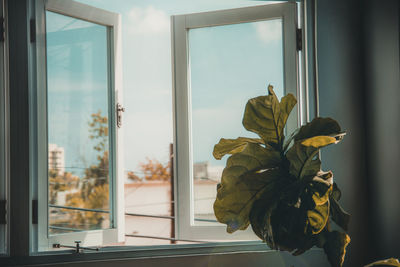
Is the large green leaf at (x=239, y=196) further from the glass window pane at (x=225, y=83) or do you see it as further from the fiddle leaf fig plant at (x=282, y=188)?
the glass window pane at (x=225, y=83)

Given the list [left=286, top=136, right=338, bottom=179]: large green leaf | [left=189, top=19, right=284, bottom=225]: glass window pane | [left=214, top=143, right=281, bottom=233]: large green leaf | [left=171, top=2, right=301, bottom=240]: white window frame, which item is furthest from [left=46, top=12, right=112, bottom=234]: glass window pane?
[left=286, top=136, right=338, bottom=179]: large green leaf

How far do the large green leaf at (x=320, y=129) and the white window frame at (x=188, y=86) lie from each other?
706 mm

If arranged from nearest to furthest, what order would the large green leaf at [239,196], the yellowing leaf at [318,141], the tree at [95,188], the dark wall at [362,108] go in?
the yellowing leaf at [318,141] → the large green leaf at [239,196] → the dark wall at [362,108] → the tree at [95,188]

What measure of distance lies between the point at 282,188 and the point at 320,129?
0.28m

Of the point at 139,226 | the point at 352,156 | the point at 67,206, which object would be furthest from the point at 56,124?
the point at 139,226

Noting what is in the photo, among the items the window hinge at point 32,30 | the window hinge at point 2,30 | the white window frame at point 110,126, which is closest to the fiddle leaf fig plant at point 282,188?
the white window frame at point 110,126

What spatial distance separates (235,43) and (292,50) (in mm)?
340

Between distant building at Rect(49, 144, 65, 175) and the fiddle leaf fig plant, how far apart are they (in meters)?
0.98

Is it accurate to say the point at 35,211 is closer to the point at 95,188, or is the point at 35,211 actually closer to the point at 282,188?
the point at 95,188

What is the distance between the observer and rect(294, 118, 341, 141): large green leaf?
4.49ft

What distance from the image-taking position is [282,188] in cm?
143

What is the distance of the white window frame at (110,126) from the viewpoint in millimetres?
1834

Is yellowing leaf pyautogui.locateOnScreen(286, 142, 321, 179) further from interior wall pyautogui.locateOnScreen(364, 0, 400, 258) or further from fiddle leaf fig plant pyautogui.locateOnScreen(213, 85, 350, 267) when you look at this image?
interior wall pyautogui.locateOnScreen(364, 0, 400, 258)

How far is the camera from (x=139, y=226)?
5395 mm
